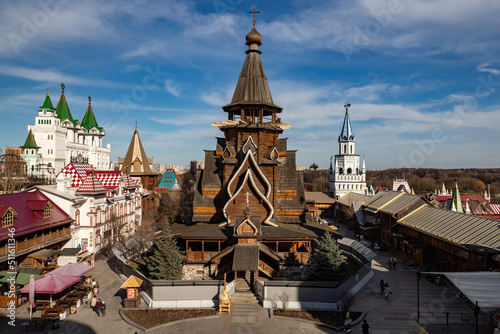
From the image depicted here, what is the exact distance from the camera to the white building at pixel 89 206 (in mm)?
24875

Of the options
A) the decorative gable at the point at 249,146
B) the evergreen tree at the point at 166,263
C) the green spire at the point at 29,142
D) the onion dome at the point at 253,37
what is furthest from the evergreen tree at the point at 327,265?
the green spire at the point at 29,142

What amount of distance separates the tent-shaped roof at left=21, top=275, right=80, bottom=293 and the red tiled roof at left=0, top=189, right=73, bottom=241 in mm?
3646

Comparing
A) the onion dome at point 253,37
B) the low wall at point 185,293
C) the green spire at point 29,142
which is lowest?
the low wall at point 185,293

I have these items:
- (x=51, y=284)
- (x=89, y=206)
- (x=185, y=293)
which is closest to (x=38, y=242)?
(x=89, y=206)

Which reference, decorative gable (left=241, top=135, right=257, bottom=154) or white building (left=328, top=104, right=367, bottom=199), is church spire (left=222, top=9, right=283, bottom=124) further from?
white building (left=328, top=104, right=367, bottom=199)

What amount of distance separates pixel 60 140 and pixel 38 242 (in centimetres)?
5015

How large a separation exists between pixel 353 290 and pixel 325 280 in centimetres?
213

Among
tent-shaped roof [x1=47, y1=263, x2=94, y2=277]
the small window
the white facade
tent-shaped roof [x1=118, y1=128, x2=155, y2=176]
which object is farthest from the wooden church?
the white facade

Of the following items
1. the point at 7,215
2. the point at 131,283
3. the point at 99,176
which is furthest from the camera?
the point at 99,176

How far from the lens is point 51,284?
16406 mm

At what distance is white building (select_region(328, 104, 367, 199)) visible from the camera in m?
66.4

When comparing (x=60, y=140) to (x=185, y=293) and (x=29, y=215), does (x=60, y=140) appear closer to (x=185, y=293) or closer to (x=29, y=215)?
(x=29, y=215)

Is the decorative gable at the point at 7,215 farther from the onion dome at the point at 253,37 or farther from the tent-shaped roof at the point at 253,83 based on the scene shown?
the onion dome at the point at 253,37

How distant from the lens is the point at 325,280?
17781 mm
